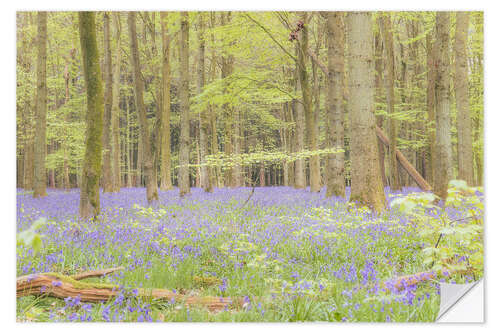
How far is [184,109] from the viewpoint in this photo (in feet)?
24.8

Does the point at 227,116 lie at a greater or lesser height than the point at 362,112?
greater

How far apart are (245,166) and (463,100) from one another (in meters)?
3.41

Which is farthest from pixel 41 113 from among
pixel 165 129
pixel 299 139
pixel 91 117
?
pixel 299 139

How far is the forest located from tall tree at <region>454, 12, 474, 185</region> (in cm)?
3

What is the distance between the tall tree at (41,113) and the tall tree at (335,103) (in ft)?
15.8

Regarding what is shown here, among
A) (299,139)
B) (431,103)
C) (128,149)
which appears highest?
(431,103)

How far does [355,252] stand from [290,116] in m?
3.67

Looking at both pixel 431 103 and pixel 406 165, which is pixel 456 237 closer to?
pixel 406 165

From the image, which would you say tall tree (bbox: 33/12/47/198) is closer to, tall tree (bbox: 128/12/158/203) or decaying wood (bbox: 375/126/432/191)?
tall tree (bbox: 128/12/158/203)

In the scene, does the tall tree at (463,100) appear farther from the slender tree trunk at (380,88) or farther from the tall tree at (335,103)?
the tall tree at (335,103)

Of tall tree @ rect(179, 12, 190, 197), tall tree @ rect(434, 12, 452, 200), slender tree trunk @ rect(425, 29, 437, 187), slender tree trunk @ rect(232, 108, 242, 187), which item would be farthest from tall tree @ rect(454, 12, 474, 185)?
tall tree @ rect(179, 12, 190, 197)

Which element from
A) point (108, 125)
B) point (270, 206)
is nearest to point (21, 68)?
point (108, 125)

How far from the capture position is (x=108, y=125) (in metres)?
5.85
